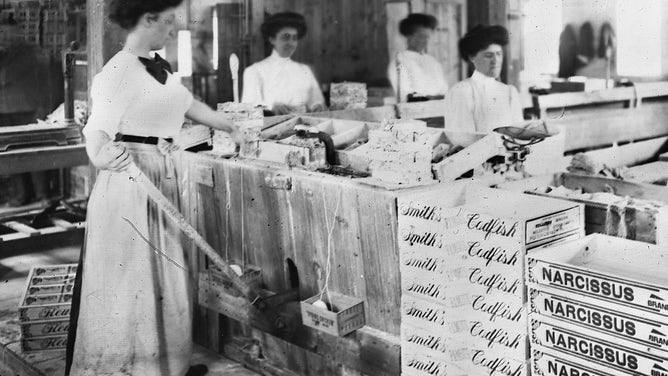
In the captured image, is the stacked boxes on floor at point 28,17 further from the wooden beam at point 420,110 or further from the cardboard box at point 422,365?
the cardboard box at point 422,365

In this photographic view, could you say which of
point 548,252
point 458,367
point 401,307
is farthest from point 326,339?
point 548,252

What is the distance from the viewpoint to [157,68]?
3.49m

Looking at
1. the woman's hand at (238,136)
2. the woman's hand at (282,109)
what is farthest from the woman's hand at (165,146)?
the woman's hand at (282,109)

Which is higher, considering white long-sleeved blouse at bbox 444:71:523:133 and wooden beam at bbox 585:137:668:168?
white long-sleeved blouse at bbox 444:71:523:133

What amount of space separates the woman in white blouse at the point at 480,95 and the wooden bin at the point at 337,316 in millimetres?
2536

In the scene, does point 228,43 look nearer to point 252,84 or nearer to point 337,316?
point 252,84

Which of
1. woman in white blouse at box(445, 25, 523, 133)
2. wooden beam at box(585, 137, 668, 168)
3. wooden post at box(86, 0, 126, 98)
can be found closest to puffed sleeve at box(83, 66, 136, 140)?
wooden post at box(86, 0, 126, 98)

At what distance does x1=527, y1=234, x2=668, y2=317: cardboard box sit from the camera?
1998mm

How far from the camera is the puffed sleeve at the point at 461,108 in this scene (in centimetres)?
537

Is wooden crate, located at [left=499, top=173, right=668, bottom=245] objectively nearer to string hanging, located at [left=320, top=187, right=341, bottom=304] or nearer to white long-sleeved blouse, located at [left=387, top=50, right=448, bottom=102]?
string hanging, located at [left=320, top=187, right=341, bottom=304]

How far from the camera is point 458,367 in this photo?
2.58m

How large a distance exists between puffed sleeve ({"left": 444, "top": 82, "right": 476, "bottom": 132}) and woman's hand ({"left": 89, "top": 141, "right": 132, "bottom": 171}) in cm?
270

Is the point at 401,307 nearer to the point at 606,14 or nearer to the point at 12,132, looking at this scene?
the point at 12,132

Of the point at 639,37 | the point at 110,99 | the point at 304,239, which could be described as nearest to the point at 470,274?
the point at 304,239
